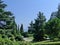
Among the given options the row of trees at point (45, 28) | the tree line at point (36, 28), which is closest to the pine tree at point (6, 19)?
the tree line at point (36, 28)

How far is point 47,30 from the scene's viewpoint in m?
59.2

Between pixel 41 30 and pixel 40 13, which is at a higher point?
pixel 40 13

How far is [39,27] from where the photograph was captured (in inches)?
2608

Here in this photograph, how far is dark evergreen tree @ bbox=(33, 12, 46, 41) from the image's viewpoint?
210ft

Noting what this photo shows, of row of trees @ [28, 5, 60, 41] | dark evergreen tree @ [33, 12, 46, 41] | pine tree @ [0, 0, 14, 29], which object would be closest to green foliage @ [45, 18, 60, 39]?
row of trees @ [28, 5, 60, 41]

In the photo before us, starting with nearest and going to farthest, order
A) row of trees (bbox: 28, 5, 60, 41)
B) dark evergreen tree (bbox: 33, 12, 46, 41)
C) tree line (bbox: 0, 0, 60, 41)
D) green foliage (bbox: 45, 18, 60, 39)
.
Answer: tree line (bbox: 0, 0, 60, 41)
green foliage (bbox: 45, 18, 60, 39)
row of trees (bbox: 28, 5, 60, 41)
dark evergreen tree (bbox: 33, 12, 46, 41)

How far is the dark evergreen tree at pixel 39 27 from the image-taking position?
6407cm

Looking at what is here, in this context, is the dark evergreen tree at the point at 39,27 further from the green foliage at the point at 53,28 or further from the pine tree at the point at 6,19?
the pine tree at the point at 6,19

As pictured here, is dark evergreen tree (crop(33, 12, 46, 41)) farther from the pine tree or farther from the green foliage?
the pine tree

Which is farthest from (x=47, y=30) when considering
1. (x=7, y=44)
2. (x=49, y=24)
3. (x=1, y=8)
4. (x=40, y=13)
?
(x=7, y=44)

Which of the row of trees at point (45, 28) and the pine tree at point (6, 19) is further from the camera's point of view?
the row of trees at point (45, 28)

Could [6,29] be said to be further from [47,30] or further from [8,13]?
[47,30]

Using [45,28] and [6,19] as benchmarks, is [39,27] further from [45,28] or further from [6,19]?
[6,19]

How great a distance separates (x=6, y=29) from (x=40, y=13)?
1429 inches
